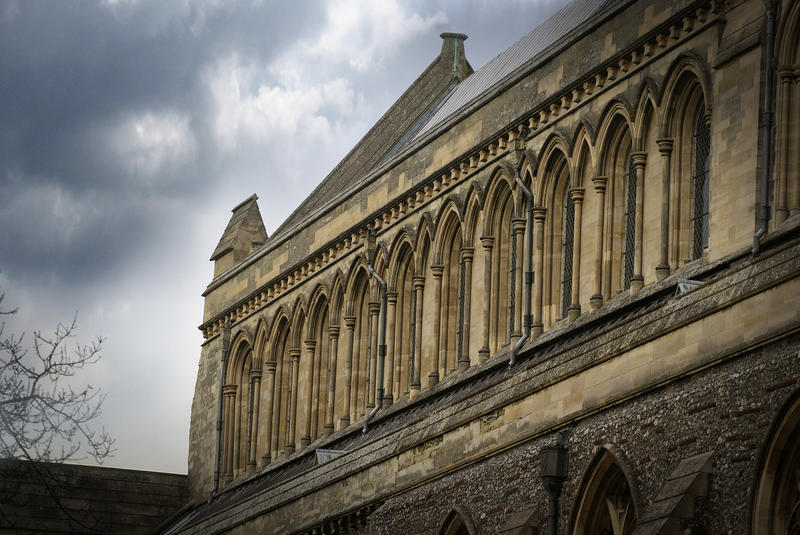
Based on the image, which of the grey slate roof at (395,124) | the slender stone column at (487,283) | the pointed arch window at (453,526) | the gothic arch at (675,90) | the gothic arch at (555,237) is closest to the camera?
the pointed arch window at (453,526)

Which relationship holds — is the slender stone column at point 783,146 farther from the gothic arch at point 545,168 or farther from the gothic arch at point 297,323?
the gothic arch at point 297,323

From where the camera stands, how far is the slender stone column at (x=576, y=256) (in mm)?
30797

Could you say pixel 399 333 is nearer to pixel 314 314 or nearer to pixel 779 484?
pixel 314 314

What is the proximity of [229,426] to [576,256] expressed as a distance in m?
14.0

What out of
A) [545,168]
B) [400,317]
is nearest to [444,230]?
[400,317]

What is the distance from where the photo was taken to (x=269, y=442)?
4159 centimetres

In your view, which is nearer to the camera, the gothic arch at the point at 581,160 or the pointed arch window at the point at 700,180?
the pointed arch window at the point at 700,180

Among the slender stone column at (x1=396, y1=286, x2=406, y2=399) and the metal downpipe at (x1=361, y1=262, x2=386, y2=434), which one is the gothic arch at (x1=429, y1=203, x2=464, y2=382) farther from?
A: the metal downpipe at (x1=361, y1=262, x2=386, y2=434)

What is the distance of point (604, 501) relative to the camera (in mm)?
22469

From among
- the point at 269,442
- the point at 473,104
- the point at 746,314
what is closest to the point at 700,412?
the point at 746,314

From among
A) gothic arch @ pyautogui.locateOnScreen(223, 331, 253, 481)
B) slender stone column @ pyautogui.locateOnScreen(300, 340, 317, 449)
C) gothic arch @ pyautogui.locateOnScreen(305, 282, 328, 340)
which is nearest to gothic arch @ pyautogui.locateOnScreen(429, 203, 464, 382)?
gothic arch @ pyautogui.locateOnScreen(305, 282, 328, 340)

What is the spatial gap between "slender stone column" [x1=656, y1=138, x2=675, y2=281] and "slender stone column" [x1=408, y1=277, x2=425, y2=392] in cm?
802

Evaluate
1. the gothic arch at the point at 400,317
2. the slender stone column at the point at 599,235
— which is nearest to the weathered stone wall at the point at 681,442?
the slender stone column at the point at 599,235

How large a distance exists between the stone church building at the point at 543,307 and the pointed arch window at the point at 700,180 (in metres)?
0.04
